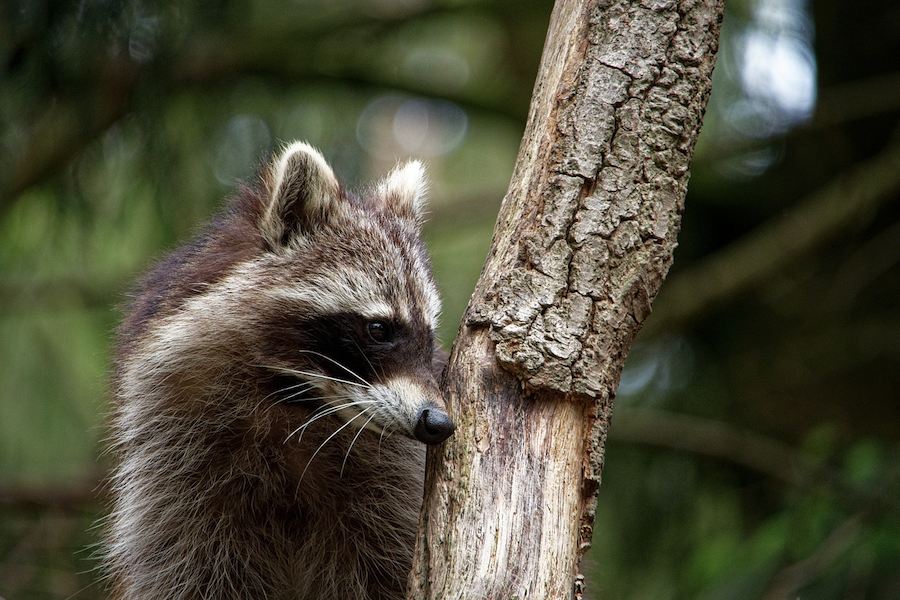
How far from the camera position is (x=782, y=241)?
525 cm

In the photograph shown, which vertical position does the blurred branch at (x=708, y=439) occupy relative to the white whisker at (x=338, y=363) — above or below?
below

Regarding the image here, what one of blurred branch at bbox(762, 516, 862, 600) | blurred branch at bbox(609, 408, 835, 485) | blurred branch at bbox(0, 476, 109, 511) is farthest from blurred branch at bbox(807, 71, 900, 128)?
blurred branch at bbox(0, 476, 109, 511)

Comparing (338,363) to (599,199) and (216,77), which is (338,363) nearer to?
(599,199)

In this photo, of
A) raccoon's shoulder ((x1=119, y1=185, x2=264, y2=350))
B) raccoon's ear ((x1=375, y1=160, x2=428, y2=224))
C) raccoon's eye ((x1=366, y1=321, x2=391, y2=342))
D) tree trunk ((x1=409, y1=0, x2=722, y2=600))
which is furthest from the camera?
raccoon's ear ((x1=375, y1=160, x2=428, y2=224))

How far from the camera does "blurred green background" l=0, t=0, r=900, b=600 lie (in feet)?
15.6

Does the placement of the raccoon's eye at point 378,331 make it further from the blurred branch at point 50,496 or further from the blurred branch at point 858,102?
the blurred branch at point 858,102

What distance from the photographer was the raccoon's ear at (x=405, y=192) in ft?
12.6

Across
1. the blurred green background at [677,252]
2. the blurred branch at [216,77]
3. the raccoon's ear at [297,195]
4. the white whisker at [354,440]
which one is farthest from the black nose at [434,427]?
the blurred branch at [216,77]

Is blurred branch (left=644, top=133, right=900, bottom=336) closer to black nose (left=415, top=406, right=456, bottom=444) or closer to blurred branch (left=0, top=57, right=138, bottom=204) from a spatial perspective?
black nose (left=415, top=406, right=456, bottom=444)

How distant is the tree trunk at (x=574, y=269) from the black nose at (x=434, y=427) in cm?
4

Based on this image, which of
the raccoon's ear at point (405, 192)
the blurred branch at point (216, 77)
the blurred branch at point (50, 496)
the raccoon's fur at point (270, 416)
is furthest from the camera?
the blurred branch at point (50, 496)

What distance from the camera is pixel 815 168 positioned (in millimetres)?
5883

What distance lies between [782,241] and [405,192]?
8.32 feet

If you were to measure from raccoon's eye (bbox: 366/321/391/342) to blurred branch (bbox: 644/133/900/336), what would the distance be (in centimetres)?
276
